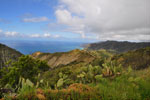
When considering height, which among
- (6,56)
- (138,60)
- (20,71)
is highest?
(20,71)

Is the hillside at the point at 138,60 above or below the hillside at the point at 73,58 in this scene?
above

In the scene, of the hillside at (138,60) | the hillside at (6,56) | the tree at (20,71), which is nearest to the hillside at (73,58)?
the hillside at (6,56)

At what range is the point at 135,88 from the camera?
10.8 ft

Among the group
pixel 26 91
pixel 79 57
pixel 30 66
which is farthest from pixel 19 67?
pixel 79 57

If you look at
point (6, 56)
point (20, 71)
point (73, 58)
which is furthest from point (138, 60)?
point (6, 56)

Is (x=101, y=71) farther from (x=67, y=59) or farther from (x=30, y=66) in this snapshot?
(x=67, y=59)

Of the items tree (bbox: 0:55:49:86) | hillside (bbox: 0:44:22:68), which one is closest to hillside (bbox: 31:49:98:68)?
hillside (bbox: 0:44:22:68)

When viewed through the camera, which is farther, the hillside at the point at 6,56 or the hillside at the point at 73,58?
the hillside at the point at 73,58

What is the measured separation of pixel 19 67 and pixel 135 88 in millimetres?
19452

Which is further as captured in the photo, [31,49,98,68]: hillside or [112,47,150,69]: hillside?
[31,49,98,68]: hillside

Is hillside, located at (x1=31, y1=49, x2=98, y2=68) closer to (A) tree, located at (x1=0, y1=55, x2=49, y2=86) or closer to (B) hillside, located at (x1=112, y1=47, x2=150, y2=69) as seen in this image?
(B) hillside, located at (x1=112, y1=47, x2=150, y2=69)

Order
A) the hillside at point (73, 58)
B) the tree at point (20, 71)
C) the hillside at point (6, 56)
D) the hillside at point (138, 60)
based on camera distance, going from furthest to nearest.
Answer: the hillside at point (73, 58)
the hillside at point (6, 56)
the hillside at point (138, 60)
the tree at point (20, 71)

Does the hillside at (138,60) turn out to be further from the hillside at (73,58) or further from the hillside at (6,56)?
the hillside at (6,56)

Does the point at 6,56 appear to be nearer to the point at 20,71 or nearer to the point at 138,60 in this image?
the point at 20,71
